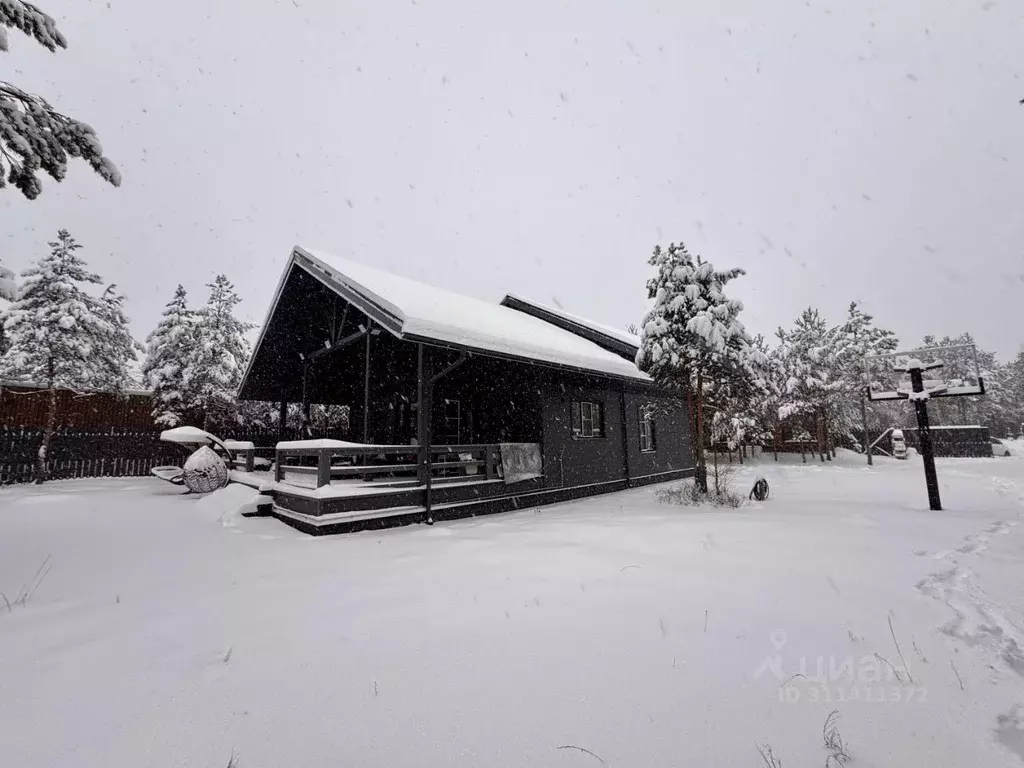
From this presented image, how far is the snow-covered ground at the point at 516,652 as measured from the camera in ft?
6.64

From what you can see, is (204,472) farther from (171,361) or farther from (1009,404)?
(1009,404)

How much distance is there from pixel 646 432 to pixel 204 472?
12.3 metres

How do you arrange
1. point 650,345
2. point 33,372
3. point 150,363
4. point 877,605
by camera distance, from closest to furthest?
point 877,605
point 650,345
point 33,372
point 150,363

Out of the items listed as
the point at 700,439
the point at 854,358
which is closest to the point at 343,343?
the point at 700,439

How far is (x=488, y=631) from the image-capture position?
3148mm

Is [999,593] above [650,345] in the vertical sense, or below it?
below

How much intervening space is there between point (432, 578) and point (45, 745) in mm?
2685

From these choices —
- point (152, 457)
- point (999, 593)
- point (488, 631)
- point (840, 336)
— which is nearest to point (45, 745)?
point (488, 631)

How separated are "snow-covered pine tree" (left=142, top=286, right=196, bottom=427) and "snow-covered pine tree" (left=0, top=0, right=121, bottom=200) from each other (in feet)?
54.8

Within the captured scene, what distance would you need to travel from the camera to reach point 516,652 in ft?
9.32

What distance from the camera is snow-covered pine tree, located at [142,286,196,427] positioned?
18.5m

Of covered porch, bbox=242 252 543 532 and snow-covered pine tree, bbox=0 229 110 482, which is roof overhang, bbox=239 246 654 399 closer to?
covered porch, bbox=242 252 543 532

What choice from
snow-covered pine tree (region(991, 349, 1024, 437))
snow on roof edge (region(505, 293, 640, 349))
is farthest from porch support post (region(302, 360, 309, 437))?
snow-covered pine tree (region(991, 349, 1024, 437))

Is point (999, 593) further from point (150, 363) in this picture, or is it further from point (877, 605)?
point (150, 363)
